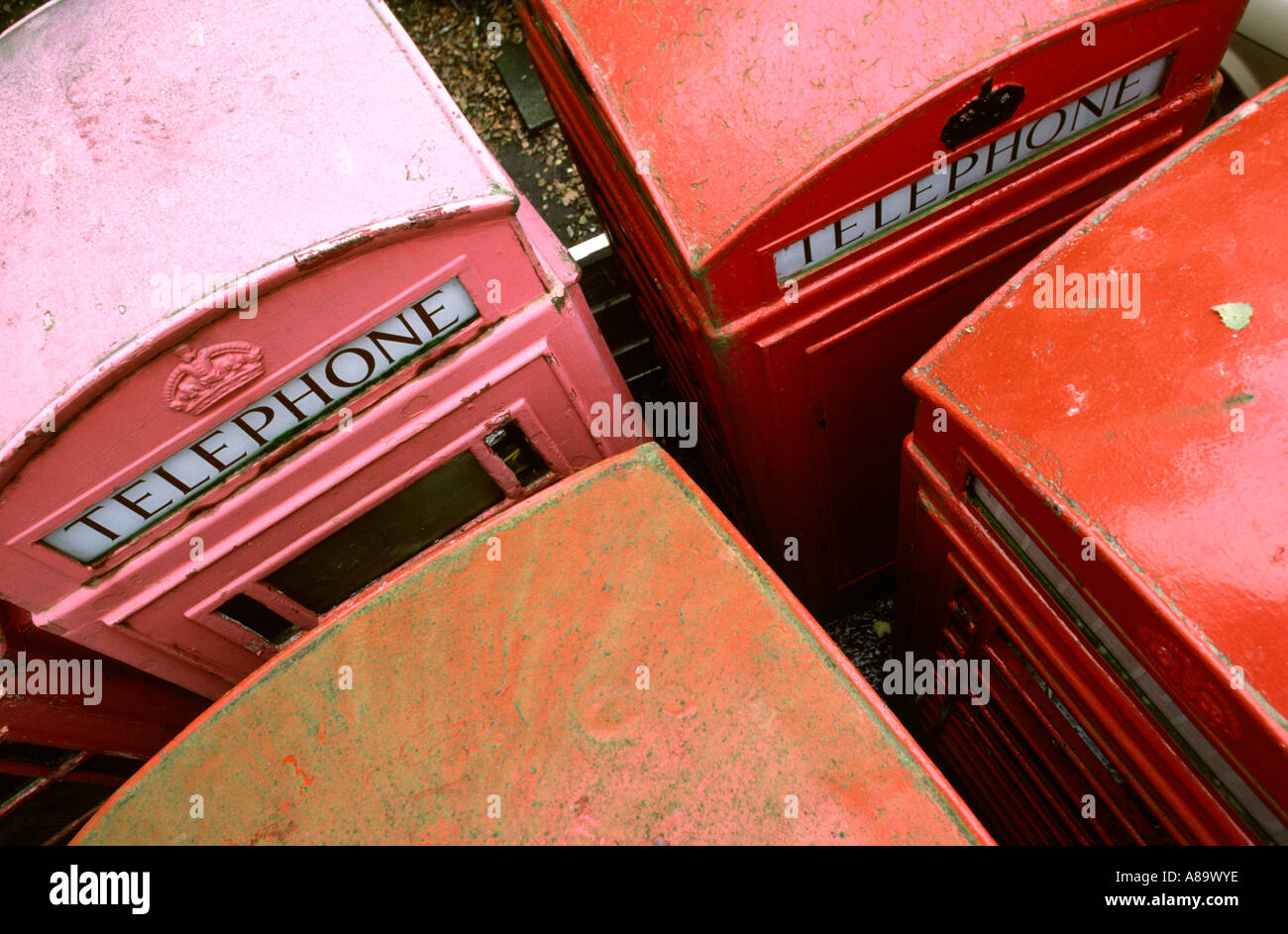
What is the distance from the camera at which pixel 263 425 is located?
1647mm

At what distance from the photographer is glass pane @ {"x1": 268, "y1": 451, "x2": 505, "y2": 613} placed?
6.67ft

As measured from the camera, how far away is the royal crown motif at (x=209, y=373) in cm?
144

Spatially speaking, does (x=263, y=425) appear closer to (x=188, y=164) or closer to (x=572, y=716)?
(x=188, y=164)

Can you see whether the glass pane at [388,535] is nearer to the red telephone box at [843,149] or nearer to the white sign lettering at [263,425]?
the white sign lettering at [263,425]

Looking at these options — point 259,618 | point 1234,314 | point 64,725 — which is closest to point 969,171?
point 1234,314

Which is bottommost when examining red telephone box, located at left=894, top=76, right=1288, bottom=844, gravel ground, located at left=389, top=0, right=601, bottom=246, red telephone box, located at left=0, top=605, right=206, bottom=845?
red telephone box, located at left=894, top=76, right=1288, bottom=844

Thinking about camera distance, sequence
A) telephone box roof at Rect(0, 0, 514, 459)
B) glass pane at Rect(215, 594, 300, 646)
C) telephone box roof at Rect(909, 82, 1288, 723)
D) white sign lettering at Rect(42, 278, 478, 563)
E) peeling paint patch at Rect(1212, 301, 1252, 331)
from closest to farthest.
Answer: telephone box roof at Rect(909, 82, 1288, 723) → peeling paint patch at Rect(1212, 301, 1252, 331) → telephone box roof at Rect(0, 0, 514, 459) → white sign lettering at Rect(42, 278, 478, 563) → glass pane at Rect(215, 594, 300, 646)

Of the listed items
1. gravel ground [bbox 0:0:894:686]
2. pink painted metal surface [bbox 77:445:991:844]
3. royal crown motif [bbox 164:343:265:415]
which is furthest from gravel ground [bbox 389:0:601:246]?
pink painted metal surface [bbox 77:445:991:844]

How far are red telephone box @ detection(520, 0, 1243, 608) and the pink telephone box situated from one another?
35cm

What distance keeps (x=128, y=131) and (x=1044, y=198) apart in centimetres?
205

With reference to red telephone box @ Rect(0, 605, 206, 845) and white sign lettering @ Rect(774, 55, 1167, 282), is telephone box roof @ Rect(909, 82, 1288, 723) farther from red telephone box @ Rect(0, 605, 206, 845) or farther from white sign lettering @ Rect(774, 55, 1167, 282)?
red telephone box @ Rect(0, 605, 206, 845)

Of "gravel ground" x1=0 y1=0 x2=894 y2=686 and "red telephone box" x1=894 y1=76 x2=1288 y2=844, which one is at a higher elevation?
"gravel ground" x1=0 y1=0 x2=894 y2=686

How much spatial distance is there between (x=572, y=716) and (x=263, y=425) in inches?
35.2

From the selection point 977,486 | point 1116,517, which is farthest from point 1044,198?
point 1116,517
